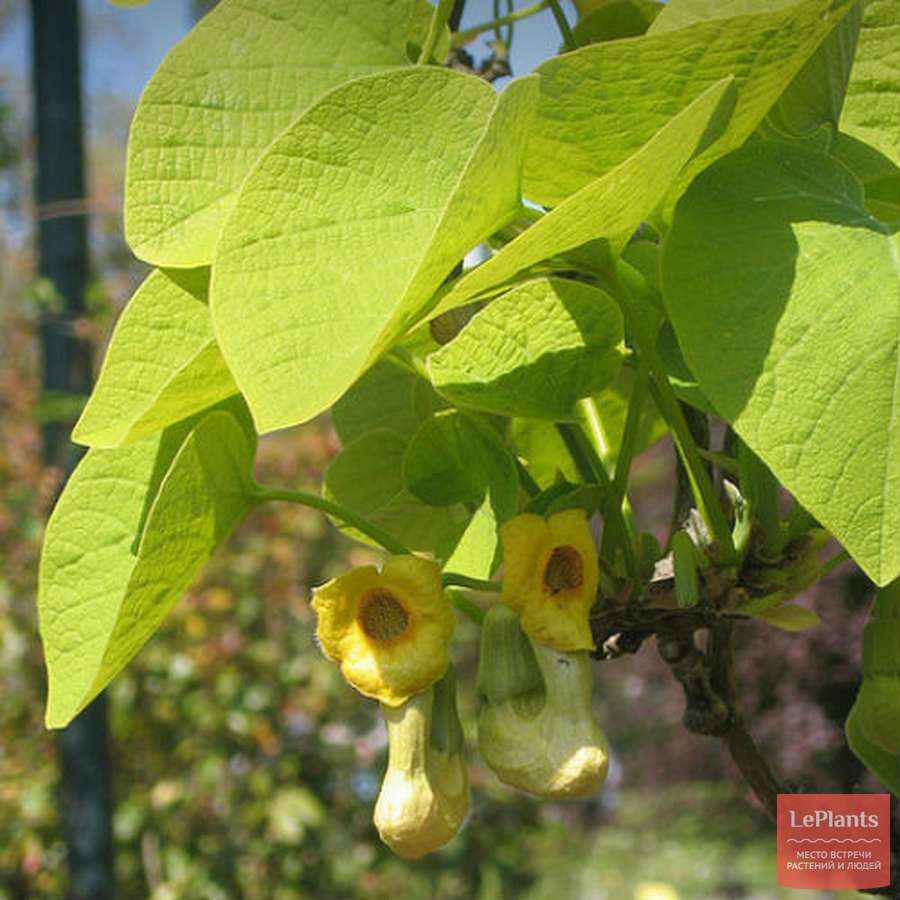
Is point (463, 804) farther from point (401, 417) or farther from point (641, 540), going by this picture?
point (401, 417)

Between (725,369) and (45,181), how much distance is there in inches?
54.3

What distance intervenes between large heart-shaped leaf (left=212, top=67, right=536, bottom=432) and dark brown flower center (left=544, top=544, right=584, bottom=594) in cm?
11

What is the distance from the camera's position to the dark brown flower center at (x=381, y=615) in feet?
1.15

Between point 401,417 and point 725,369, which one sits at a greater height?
point 725,369

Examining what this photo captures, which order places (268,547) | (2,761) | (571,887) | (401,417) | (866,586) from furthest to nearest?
(571,887)
(866,586)
(268,547)
(2,761)
(401,417)

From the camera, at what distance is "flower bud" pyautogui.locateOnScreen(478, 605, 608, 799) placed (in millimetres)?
326

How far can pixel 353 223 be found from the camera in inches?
10.6

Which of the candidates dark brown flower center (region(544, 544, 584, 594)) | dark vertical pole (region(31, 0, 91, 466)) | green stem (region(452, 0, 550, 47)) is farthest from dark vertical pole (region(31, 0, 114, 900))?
dark brown flower center (region(544, 544, 584, 594))

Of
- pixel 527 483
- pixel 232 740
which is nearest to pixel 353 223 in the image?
pixel 527 483

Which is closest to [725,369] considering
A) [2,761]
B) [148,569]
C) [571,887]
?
[148,569]

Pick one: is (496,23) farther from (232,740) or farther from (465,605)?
(232,740)

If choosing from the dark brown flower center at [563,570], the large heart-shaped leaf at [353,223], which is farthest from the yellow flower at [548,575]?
the large heart-shaped leaf at [353,223]

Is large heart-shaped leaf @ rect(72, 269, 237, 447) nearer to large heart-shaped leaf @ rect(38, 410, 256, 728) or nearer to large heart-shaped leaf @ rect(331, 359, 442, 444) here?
large heart-shaped leaf @ rect(38, 410, 256, 728)

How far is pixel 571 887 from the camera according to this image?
301 centimetres
